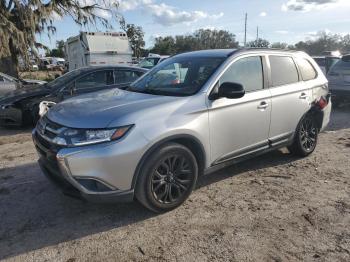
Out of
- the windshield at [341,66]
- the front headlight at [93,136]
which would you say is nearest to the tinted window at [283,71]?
the front headlight at [93,136]

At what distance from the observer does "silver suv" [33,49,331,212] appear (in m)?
3.69

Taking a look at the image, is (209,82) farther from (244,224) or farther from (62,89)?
(62,89)

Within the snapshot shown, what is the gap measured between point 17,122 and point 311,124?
648 cm

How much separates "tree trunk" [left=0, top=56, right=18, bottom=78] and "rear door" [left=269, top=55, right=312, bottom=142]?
1579 cm

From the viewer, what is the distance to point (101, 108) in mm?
4023

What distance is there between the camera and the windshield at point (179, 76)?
4.55 meters

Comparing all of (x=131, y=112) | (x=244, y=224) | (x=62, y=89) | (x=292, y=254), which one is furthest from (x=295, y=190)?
(x=62, y=89)

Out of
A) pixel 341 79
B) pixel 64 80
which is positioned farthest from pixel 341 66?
pixel 64 80

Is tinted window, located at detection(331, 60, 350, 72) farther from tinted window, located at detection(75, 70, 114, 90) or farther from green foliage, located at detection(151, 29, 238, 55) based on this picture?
green foliage, located at detection(151, 29, 238, 55)

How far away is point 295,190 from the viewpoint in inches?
194

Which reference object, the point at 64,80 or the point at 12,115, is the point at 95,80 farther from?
the point at 12,115

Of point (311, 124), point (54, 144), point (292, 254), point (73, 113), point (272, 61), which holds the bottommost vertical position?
point (292, 254)

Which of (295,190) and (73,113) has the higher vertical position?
(73,113)

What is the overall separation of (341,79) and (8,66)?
14860 mm
